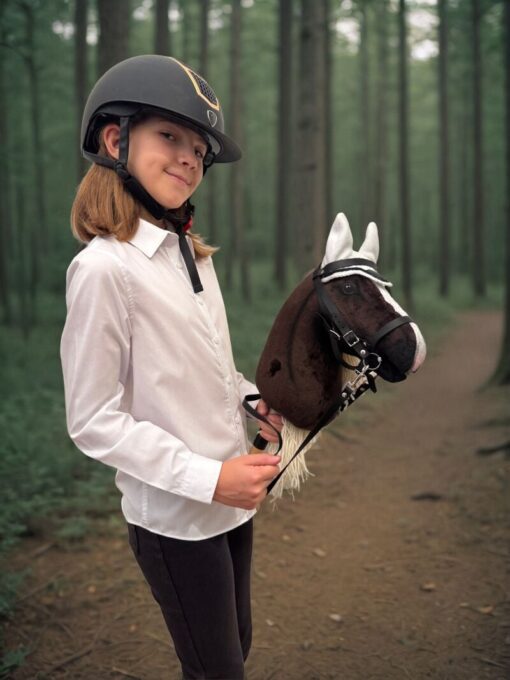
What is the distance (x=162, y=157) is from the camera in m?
1.78

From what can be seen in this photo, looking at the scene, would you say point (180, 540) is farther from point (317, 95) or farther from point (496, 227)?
point (496, 227)

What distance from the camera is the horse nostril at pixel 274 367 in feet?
6.03

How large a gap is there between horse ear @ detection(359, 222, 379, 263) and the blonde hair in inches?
26.7

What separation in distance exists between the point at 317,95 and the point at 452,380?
5.05 metres

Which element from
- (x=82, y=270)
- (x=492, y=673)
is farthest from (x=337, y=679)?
(x=82, y=270)

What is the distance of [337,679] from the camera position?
121 inches

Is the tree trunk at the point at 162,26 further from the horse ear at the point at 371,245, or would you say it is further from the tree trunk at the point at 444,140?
the tree trunk at the point at 444,140

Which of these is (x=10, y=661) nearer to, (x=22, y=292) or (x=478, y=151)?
(x=22, y=292)

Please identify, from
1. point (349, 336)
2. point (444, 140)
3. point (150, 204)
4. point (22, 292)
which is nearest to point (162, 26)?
point (22, 292)

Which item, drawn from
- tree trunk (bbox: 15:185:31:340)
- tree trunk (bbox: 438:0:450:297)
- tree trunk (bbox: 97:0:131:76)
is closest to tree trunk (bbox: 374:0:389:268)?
tree trunk (bbox: 438:0:450:297)

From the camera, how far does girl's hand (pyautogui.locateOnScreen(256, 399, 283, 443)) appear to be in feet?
6.19

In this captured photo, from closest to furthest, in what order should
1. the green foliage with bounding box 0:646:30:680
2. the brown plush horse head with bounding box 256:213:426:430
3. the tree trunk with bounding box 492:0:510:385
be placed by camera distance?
1. the brown plush horse head with bounding box 256:213:426:430
2. the green foliage with bounding box 0:646:30:680
3. the tree trunk with bounding box 492:0:510:385

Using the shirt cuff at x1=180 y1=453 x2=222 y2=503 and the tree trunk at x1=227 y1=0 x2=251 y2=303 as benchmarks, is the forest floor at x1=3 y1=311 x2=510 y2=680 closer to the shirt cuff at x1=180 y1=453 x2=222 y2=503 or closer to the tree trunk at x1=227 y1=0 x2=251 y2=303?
the shirt cuff at x1=180 y1=453 x2=222 y2=503

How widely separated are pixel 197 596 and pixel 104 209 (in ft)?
3.81
